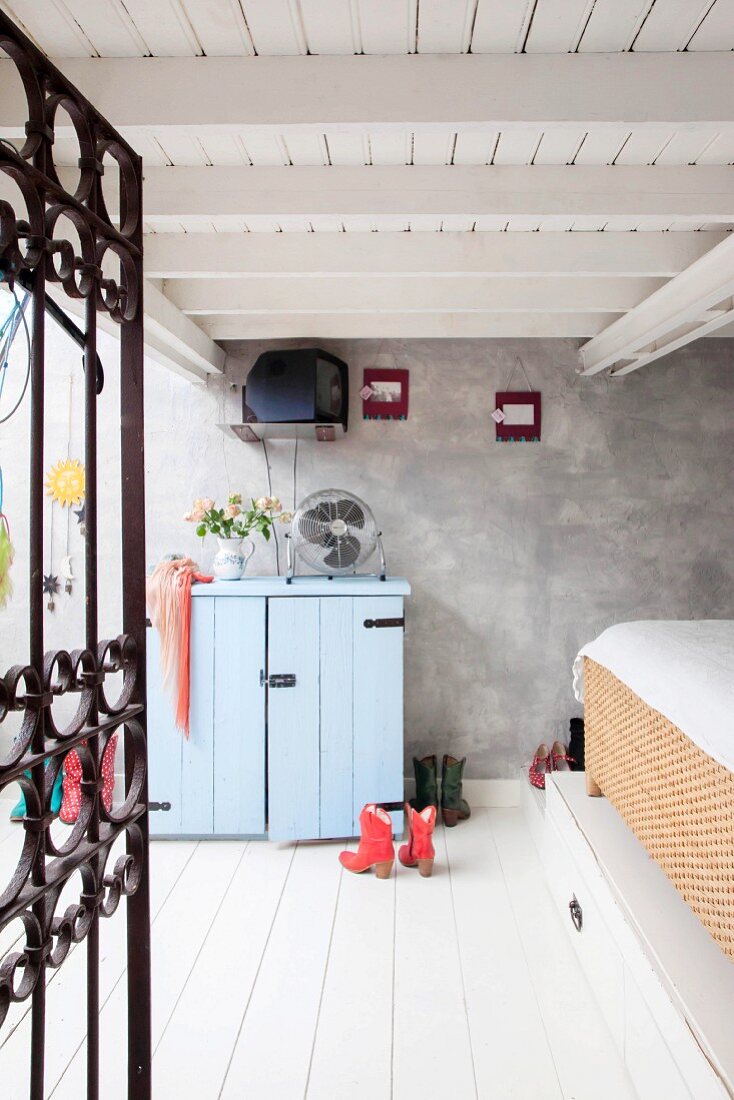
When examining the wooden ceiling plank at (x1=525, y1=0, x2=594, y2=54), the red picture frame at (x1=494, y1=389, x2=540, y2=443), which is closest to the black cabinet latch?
the red picture frame at (x1=494, y1=389, x2=540, y2=443)

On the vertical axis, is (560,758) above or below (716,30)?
below

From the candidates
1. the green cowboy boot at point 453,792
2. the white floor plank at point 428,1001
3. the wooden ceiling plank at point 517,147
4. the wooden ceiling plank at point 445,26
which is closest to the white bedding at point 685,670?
the white floor plank at point 428,1001

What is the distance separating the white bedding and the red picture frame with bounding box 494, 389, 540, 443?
60.6 inches

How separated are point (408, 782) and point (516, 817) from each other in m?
0.56

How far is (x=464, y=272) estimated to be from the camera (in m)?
2.55

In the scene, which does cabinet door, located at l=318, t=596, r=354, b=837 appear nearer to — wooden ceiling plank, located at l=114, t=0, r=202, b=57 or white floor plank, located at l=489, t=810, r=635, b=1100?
white floor plank, located at l=489, t=810, r=635, b=1100

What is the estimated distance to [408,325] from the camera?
3494 millimetres

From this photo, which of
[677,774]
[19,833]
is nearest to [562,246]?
[677,774]

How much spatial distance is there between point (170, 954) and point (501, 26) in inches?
109

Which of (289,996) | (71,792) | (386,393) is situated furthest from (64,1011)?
(386,393)

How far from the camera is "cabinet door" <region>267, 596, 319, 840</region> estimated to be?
3.30m

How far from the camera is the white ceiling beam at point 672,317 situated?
7.83 feet

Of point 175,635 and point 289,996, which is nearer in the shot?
point 289,996

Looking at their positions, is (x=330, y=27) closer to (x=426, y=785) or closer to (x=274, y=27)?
(x=274, y=27)
